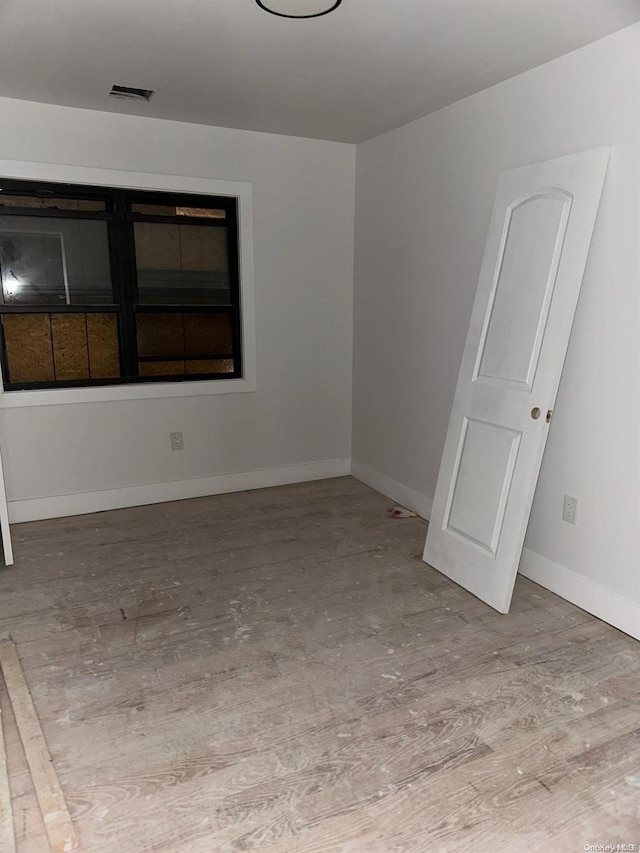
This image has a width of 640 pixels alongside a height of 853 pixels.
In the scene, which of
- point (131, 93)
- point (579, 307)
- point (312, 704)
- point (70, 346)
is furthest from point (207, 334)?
point (312, 704)

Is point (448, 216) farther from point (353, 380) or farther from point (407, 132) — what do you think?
point (353, 380)

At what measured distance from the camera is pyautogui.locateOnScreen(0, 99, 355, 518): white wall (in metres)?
3.64

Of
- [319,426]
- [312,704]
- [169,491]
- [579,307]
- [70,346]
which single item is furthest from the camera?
[319,426]

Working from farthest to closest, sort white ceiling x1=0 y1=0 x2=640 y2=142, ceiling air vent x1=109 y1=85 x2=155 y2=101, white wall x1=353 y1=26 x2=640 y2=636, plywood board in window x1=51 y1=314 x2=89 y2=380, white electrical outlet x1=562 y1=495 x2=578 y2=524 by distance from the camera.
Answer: plywood board in window x1=51 y1=314 x2=89 y2=380 < ceiling air vent x1=109 y1=85 x2=155 y2=101 < white electrical outlet x1=562 y1=495 x2=578 y2=524 < white wall x1=353 y1=26 x2=640 y2=636 < white ceiling x1=0 y1=0 x2=640 y2=142

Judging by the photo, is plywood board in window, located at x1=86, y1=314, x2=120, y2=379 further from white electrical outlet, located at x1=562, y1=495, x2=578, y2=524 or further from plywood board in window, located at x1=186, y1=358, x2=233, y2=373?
white electrical outlet, located at x1=562, y1=495, x2=578, y2=524

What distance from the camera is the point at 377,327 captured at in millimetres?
4238

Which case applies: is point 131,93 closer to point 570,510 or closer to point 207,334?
point 207,334

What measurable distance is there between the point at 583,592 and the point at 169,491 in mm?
2637

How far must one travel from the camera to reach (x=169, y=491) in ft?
13.7

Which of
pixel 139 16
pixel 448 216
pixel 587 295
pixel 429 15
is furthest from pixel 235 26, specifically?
pixel 587 295

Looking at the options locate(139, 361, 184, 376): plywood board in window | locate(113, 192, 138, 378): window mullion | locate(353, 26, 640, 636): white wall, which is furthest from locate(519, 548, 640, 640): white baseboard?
locate(113, 192, 138, 378): window mullion

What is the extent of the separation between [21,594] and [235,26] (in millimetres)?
2619

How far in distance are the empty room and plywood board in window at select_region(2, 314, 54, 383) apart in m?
0.02

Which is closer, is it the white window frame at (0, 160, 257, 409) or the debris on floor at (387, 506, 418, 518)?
the white window frame at (0, 160, 257, 409)
